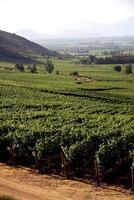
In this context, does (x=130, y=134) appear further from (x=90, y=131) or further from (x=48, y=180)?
(x=48, y=180)

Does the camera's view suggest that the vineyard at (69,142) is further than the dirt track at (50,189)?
Yes

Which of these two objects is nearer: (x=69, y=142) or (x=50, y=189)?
(x=50, y=189)

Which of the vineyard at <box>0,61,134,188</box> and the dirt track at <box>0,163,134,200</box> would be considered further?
the vineyard at <box>0,61,134,188</box>

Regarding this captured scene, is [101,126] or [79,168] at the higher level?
[101,126]

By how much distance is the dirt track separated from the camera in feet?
106

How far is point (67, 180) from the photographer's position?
119 ft

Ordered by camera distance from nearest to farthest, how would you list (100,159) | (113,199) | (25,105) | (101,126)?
(113,199) < (100,159) < (101,126) < (25,105)

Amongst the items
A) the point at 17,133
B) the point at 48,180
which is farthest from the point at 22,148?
the point at 48,180

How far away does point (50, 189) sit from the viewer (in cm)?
3428

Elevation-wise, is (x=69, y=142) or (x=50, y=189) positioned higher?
(x=69, y=142)

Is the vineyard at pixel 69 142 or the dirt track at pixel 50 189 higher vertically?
the vineyard at pixel 69 142

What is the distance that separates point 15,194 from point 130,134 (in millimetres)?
12612

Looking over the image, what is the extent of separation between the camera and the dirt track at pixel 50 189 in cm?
3241

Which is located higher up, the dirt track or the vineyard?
the vineyard
